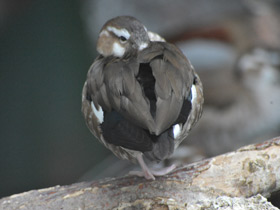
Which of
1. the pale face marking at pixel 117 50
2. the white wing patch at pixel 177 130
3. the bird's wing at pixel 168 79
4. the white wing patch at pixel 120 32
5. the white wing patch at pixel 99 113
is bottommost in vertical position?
the white wing patch at pixel 177 130

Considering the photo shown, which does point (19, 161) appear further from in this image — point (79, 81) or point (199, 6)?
point (199, 6)

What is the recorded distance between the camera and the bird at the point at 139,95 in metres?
1.92

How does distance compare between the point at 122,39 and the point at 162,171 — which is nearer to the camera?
the point at 162,171

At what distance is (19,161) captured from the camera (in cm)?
478

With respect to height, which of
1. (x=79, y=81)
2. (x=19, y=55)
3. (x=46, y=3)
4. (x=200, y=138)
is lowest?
(x=200, y=138)

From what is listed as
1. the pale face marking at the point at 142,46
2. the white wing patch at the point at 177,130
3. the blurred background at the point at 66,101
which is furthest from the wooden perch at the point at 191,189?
the blurred background at the point at 66,101

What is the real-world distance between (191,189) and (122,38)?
2.56ft

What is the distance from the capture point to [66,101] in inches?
195

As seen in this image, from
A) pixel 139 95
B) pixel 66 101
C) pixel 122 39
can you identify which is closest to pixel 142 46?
pixel 122 39

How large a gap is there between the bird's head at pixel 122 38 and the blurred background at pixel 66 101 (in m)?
2.10

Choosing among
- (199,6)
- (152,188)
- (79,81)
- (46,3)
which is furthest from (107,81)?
(199,6)

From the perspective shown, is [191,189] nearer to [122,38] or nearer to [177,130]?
[177,130]

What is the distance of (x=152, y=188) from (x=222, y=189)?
0.29 meters

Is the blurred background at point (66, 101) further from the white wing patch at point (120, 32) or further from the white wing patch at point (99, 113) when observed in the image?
the white wing patch at point (99, 113)
